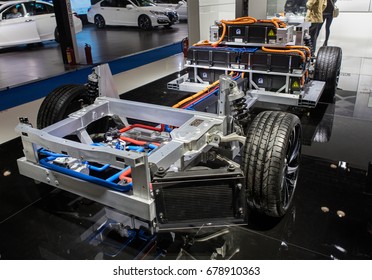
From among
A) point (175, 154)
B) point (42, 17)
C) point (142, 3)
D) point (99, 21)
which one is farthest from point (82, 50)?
point (175, 154)

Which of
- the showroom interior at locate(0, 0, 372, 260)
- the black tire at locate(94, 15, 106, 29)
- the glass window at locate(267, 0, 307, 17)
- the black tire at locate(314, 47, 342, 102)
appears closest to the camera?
the showroom interior at locate(0, 0, 372, 260)

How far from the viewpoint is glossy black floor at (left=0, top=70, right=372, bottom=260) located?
279 centimetres

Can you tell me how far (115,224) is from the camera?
3.15 metres

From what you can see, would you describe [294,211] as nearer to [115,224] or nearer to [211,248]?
[211,248]

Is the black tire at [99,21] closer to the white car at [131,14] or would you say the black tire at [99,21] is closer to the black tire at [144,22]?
the white car at [131,14]

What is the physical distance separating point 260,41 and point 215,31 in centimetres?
79

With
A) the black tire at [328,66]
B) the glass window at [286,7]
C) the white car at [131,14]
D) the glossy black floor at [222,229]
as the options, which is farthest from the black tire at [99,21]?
the glossy black floor at [222,229]

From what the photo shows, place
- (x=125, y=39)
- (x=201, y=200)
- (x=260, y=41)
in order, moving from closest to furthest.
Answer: (x=201, y=200) → (x=260, y=41) → (x=125, y=39)

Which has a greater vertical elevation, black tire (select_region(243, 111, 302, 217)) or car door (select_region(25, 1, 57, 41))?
car door (select_region(25, 1, 57, 41))

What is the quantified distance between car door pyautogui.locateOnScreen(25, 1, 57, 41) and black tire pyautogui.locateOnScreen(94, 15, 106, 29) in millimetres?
3173

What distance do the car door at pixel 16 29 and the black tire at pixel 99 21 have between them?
3724 mm

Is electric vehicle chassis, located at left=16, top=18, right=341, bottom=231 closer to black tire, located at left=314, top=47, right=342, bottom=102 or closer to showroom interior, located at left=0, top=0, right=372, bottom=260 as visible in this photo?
showroom interior, located at left=0, top=0, right=372, bottom=260

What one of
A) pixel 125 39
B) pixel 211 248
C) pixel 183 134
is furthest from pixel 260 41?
pixel 125 39

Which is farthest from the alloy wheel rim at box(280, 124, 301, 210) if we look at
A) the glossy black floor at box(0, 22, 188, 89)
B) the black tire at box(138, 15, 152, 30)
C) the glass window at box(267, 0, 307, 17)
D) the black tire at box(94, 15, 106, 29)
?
the black tire at box(94, 15, 106, 29)
